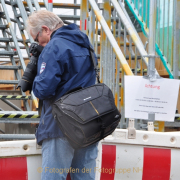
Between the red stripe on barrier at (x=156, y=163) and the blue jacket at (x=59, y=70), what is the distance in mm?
889

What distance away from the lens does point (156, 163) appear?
9.14 ft

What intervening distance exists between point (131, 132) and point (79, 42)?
892 mm

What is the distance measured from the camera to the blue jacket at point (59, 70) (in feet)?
6.98

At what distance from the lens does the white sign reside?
2740 mm

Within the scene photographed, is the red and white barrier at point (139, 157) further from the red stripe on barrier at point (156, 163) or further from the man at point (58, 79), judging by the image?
the man at point (58, 79)

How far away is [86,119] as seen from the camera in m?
2.07

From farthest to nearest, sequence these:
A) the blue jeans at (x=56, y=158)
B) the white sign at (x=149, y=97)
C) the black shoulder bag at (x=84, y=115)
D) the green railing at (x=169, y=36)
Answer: the green railing at (x=169, y=36) < the white sign at (x=149, y=97) < the blue jeans at (x=56, y=158) < the black shoulder bag at (x=84, y=115)

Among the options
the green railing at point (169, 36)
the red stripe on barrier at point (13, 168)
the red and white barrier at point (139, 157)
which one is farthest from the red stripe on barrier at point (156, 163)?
the green railing at point (169, 36)

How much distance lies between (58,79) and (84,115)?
292 mm

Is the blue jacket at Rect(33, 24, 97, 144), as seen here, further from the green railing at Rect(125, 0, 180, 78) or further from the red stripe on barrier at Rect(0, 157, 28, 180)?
the green railing at Rect(125, 0, 180, 78)

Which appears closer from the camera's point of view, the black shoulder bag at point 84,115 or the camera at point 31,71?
the black shoulder bag at point 84,115

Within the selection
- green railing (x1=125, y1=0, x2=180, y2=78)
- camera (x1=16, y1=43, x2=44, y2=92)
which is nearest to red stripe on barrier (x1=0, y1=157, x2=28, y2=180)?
camera (x1=16, y1=43, x2=44, y2=92)

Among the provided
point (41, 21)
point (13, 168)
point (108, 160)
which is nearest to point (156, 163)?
point (108, 160)

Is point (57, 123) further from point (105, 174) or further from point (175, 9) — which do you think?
point (175, 9)
